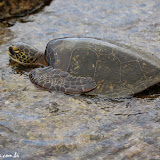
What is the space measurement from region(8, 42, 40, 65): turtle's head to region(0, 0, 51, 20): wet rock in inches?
104

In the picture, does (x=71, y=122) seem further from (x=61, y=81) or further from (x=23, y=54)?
(x=23, y=54)

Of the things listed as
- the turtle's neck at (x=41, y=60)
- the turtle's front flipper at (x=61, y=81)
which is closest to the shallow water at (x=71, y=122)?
the turtle's front flipper at (x=61, y=81)

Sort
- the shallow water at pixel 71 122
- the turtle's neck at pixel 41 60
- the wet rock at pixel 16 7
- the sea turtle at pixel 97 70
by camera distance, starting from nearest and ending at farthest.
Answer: the shallow water at pixel 71 122 < the sea turtle at pixel 97 70 < the turtle's neck at pixel 41 60 < the wet rock at pixel 16 7

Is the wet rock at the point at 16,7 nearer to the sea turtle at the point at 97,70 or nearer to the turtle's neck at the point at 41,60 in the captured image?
the turtle's neck at the point at 41,60

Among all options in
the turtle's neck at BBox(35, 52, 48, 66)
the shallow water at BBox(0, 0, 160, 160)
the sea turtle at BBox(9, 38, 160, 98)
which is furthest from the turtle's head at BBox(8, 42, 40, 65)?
the sea turtle at BBox(9, 38, 160, 98)

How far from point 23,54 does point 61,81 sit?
1169 mm

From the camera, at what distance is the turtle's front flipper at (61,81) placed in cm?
372

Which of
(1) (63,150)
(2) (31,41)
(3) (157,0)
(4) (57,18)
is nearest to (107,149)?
(1) (63,150)

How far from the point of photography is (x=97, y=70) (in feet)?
12.4

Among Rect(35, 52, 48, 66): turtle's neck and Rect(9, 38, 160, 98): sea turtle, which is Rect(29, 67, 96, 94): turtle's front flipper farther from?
Rect(35, 52, 48, 66): turtle's neck

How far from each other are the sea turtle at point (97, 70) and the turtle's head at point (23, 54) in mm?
599

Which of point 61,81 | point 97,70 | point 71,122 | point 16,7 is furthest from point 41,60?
point 16,7

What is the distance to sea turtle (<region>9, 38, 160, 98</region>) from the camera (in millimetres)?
3674

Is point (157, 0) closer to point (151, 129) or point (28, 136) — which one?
point (151, 129)
